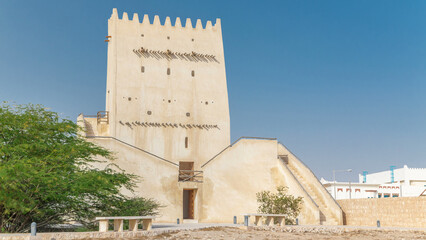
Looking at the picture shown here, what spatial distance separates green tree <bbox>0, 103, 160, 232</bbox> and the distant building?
49.8 meters

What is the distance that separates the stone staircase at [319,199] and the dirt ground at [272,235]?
597 cm

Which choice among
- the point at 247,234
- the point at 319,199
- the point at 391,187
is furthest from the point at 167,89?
the point at 391,187

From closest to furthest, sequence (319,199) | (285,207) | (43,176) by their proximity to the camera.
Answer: (43,176) < (285,207) < (319,199)

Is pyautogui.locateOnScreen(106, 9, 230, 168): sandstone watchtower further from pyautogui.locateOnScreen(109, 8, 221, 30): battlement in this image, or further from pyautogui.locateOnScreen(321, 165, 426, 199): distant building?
pyautogui.locateOnScreen(321, 165, 426, 199): distant building

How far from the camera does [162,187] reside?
29.7m

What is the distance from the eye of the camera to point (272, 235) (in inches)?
720

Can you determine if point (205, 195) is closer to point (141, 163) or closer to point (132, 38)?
point (141, 163)

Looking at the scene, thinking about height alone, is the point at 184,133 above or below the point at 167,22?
below

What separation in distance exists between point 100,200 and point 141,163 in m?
11.6

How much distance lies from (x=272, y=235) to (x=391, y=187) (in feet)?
173

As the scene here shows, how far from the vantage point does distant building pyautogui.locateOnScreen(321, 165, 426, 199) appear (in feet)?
216

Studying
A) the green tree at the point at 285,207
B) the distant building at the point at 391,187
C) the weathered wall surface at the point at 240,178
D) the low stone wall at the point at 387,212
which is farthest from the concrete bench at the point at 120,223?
the distant building at the point at 391,187

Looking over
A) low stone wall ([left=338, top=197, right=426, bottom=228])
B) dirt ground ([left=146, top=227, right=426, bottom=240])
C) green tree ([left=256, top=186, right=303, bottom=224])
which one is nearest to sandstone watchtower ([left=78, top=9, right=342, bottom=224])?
low stone wall ([left=338, top=197, right=426, bottom=228])

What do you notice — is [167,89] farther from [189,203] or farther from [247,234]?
[247,234]
